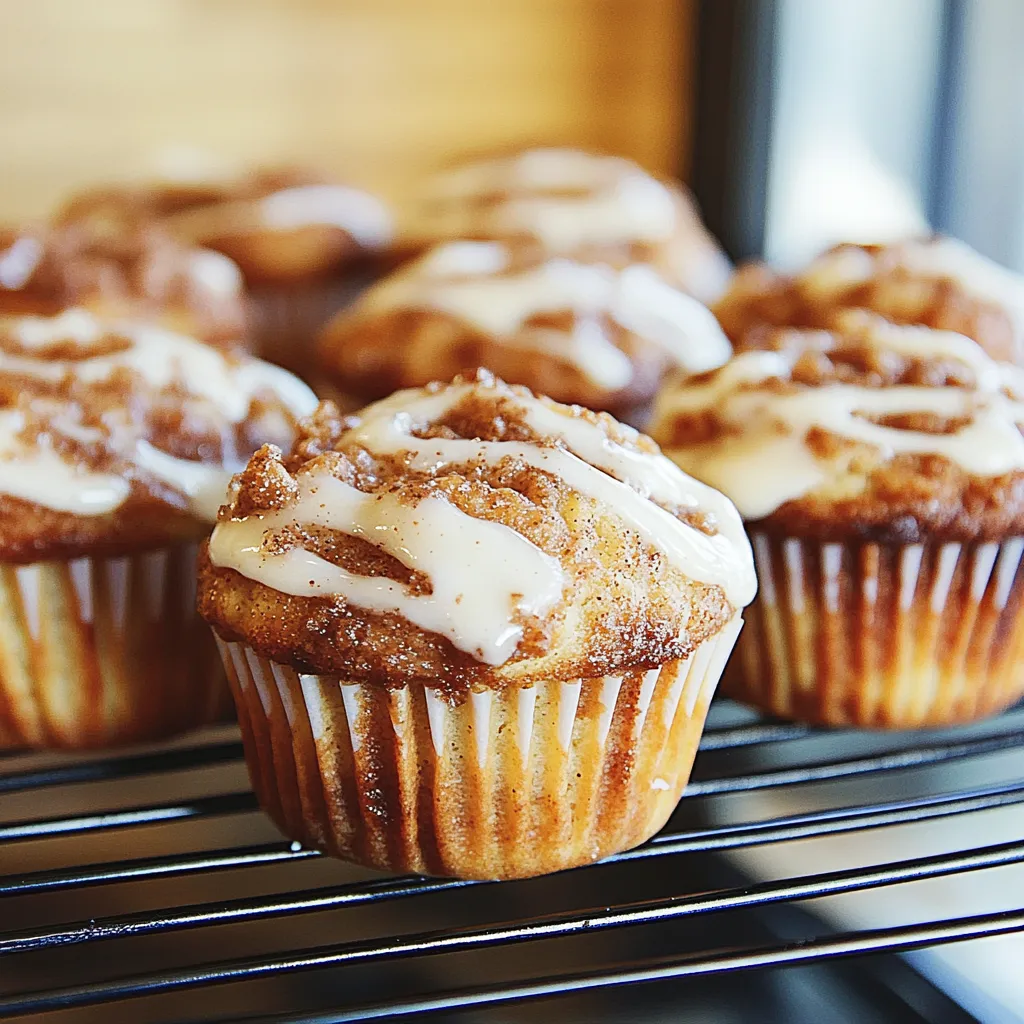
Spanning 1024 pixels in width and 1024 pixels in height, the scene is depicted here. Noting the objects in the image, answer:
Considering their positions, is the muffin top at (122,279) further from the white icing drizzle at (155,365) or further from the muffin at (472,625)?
the muffin at (472,625)

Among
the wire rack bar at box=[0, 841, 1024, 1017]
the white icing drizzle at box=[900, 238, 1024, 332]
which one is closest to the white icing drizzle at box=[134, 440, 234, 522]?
the wire rack bar at box=[0, 841, 1024, 1017]

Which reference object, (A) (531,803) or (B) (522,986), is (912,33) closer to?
(A) (531,803)

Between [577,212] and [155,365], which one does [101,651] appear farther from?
[577,212]

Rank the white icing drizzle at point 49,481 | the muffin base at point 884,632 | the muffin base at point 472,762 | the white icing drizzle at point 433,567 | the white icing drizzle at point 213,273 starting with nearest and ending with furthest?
the white icing drizzle at point 433,567, the muffin base at point 472,762, the white icing drizzle at point 49,481, the muffin base at point 884,632, the white icing drizzle at point 213,273

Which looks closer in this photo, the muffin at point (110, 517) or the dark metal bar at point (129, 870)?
the dark metal bar at point (129, 870)

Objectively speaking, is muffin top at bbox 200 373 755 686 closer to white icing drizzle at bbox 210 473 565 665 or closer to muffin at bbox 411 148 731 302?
white icing drizzle at bbox 210 473 565 665

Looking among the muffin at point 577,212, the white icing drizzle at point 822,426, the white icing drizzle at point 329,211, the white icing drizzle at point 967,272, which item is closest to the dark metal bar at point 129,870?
the white icing drizzle at point 822,426
